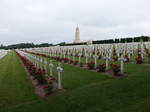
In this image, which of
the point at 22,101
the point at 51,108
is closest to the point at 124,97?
the point at 51,108

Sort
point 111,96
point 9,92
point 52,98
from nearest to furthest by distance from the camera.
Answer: point 111,96 → point 52,98 → point 9,92

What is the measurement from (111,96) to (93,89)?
32.0 inches

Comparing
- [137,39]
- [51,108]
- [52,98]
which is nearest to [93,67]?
[52,98]

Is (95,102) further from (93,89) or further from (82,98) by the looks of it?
(93,89)

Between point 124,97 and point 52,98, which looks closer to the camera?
point 124,97

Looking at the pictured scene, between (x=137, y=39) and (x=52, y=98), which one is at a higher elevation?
(x=137, y=39)

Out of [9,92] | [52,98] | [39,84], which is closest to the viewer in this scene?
[52,98]

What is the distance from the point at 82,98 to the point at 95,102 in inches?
17.8

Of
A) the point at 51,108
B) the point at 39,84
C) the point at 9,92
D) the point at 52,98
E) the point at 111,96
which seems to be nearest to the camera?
the point at 51,108

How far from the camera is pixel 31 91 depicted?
614 centimetres

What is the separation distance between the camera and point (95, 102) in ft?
14.5

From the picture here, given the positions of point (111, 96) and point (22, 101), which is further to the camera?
point (22, 101)

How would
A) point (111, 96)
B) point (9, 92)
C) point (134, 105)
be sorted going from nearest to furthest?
point (134, 105), point (111, 96), point (9, 92)

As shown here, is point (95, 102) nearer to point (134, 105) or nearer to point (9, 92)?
point (134, 105)
